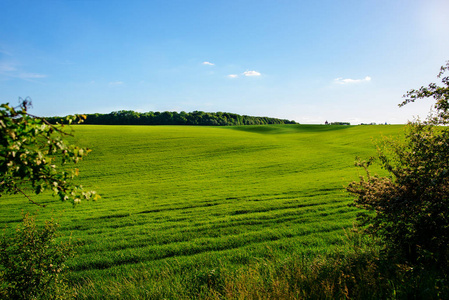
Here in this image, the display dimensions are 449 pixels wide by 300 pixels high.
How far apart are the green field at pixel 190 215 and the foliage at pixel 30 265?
1380mm

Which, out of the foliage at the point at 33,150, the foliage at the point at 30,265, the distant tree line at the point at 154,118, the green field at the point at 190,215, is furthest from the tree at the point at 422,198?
the distant tree line at the point at 154,118

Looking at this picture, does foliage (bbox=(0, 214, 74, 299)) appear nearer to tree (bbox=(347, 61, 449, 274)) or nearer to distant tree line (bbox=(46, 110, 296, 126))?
tree (bbox=(347, 61, 449, 274))

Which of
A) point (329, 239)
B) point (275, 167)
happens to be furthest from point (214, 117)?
point (329, 239)

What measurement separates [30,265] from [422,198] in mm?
8770

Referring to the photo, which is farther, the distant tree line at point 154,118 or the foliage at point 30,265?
the distant tree line at point 154,118

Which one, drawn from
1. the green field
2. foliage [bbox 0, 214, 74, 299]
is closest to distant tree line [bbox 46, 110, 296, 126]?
the green field

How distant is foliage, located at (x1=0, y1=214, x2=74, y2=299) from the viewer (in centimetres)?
600

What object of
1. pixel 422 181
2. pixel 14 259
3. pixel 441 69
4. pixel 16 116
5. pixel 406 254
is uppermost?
pixel 441 69

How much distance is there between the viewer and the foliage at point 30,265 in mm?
6004

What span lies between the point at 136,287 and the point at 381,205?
6371mm

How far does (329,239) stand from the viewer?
32.8 ft

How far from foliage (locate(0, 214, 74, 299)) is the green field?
138cm

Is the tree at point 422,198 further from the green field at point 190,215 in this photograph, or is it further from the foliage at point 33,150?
the foliage at point 33,150

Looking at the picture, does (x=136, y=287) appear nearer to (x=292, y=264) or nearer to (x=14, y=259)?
(x=14, y=259)
